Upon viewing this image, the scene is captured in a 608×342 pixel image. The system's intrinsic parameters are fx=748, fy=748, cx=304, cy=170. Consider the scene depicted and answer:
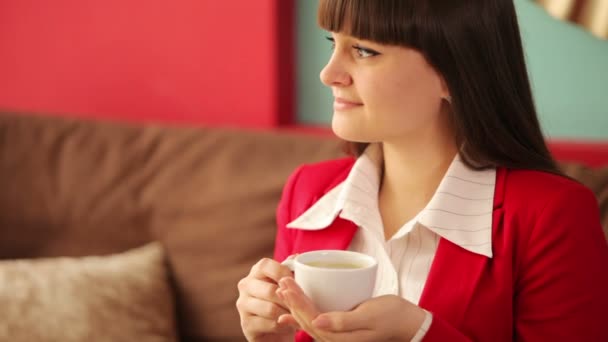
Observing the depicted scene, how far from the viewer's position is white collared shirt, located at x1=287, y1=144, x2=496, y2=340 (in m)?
1.14

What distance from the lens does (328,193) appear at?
133cm

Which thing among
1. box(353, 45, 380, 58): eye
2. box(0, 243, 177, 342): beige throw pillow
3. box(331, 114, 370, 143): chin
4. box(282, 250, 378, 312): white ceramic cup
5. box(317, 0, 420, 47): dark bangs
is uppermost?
box(317, 0, 420, 47): dark bangs

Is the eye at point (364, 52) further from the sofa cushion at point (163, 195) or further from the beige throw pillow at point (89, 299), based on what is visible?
the beige throw pillow at point (89, 299)

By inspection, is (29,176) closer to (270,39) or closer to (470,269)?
(270,39)

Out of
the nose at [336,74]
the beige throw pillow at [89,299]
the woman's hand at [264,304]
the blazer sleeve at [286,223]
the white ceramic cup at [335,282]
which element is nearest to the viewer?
the white ceramic cup at [335,282]

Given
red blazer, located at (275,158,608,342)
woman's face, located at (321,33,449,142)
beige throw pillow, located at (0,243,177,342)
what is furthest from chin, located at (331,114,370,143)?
beige throw pillow, located at (0,243,177,342)

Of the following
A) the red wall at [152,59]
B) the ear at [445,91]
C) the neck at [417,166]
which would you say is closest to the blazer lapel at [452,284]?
the neck at [417,166]

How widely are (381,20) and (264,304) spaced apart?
429 millimetres

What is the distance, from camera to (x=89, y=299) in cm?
164

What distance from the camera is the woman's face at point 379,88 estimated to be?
1.09 m

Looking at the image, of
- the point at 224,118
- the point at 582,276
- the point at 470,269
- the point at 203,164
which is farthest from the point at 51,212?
the point at 582,276

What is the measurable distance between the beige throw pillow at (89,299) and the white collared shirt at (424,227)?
1.98 feet

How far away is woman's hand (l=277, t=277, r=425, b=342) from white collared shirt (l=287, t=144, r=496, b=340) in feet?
0.66

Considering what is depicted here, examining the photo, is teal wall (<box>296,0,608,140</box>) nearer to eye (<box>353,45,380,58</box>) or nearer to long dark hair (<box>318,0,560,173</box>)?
long dark hair (<box>318,0,560,173</box>)
